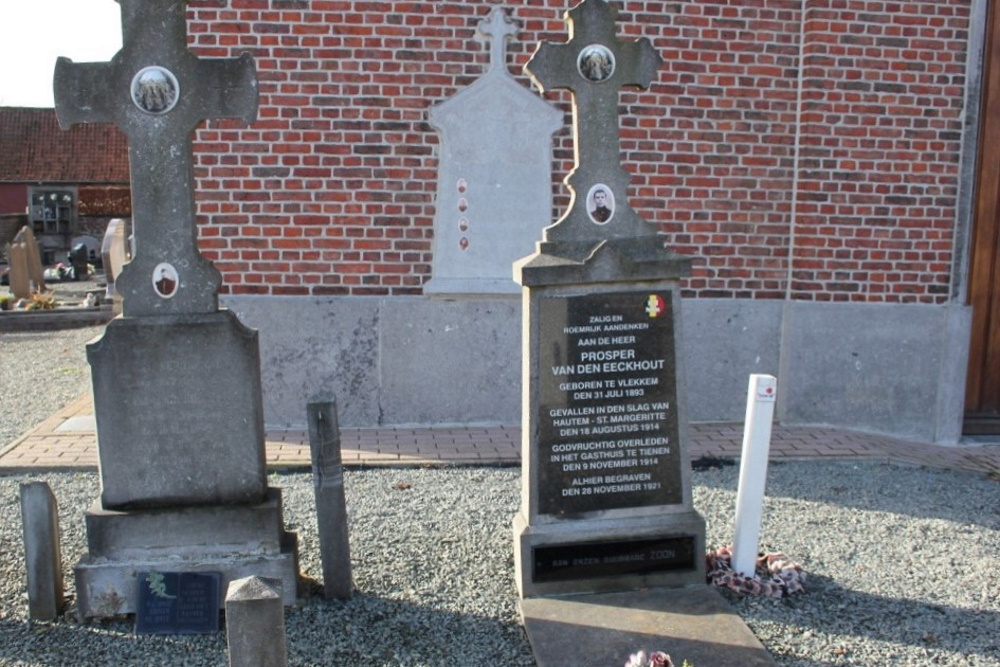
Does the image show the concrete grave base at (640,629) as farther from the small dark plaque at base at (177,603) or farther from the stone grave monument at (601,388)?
the small dark plaque at base at (177,603)

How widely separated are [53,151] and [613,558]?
36.7m

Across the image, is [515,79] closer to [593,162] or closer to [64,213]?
[593,162]

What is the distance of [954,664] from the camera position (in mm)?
3637

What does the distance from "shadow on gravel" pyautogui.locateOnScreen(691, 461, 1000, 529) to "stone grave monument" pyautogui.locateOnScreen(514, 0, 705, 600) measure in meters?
1.44

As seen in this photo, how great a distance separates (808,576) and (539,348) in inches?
69.0

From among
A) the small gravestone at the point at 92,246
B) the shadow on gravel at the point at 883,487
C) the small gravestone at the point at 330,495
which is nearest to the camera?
the small gravestone at the point at 330,495

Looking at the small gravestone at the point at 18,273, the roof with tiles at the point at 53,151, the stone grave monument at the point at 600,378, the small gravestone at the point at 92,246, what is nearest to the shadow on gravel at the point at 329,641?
the stone grave monument at the point at 600,378

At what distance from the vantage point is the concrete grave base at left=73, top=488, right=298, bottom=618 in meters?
3.98

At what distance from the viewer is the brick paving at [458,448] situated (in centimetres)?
633

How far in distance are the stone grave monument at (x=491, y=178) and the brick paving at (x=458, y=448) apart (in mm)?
1164

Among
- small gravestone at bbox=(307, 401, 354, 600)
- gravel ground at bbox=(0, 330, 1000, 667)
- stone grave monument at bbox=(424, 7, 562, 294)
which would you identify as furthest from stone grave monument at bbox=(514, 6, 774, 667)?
stone grave monument at bbox=(424, 7, 562, 294)

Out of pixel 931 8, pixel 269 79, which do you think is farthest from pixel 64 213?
pixel 931 8

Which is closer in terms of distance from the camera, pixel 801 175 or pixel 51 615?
pixel 51 615

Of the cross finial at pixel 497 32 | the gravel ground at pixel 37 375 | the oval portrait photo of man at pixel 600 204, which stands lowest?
the gravel ground at pixel 37 375
